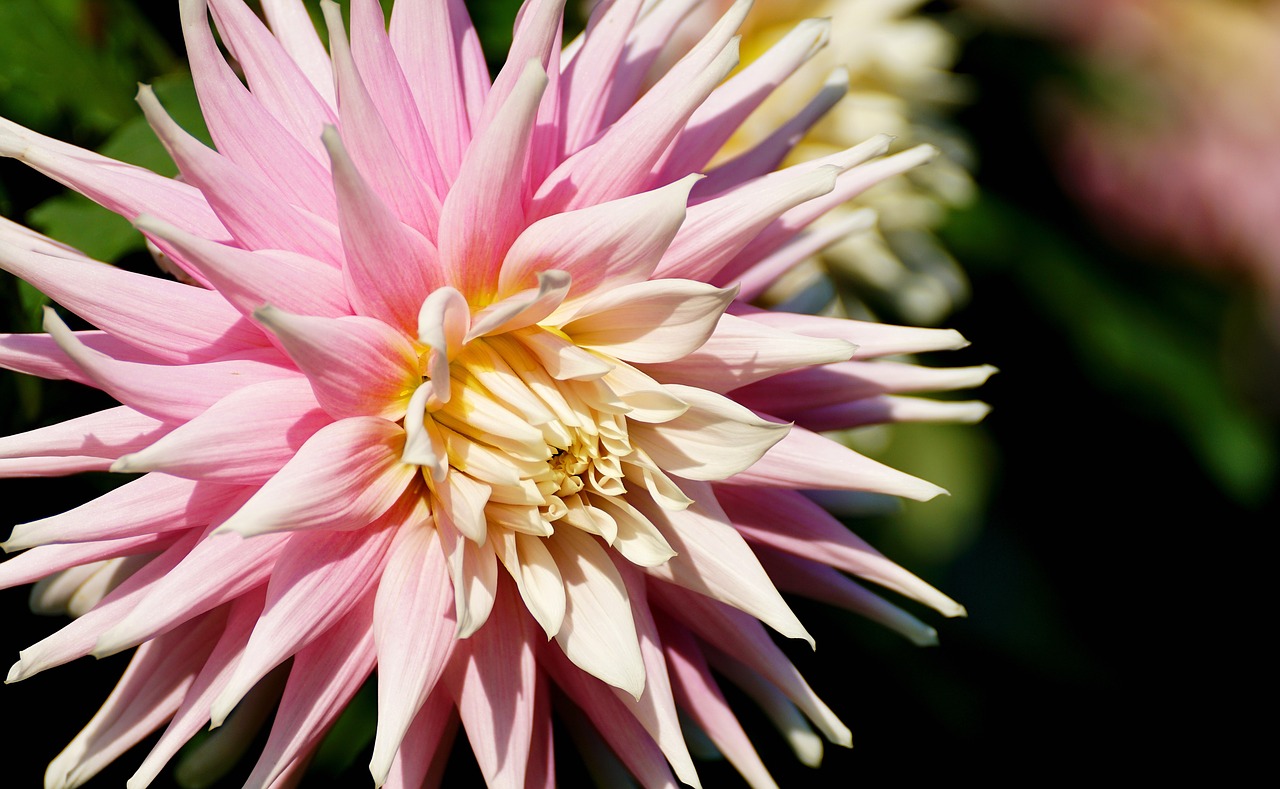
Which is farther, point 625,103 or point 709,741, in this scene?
point 709,741

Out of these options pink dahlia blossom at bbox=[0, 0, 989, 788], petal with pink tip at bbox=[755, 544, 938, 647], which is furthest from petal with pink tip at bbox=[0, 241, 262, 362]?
petal with pink tip at bbox=[755, 544, 938, 647]

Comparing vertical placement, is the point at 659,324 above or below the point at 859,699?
above

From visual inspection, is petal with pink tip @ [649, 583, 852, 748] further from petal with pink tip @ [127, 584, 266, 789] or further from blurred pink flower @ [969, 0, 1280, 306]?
blurred pink flower @ [969, 0, 1280, 306]

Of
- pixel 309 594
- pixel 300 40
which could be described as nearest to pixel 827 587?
pixel 309 594

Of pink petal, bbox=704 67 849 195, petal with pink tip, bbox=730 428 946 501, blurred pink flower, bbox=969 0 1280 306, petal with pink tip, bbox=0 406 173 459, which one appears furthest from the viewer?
blurred pink flower, bbox=969 0 1280 306

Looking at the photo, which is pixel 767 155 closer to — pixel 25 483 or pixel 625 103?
pixel 625 103

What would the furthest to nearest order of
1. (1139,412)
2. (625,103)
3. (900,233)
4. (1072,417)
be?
(1072,417), (1139,412), (900,233), (625,103)

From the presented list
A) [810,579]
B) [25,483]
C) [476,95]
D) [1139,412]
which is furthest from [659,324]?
[1139,412]
